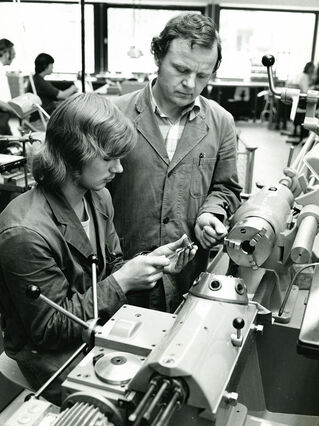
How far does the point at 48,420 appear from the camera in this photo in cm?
82

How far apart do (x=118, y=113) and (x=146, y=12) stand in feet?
30.3

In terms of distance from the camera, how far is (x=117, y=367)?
89 cm

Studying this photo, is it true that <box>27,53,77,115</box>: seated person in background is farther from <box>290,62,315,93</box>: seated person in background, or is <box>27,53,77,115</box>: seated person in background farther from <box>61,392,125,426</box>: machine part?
<box>61,392,125,426</box>: machine part

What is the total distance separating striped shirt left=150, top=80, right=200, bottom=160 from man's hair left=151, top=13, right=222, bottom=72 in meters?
0.18

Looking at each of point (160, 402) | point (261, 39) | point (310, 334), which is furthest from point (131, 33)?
point (160, 402)

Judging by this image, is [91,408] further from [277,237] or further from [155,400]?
[277,237]

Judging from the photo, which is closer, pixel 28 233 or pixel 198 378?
pixel 198 378

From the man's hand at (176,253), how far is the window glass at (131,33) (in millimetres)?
8699

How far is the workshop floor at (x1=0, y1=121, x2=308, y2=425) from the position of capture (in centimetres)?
622

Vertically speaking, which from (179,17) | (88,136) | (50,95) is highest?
(179,17)

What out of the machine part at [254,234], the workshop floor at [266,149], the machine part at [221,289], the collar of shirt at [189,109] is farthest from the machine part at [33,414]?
the workshop floor at [266,149]

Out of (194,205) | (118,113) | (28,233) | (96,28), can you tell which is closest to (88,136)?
(118,113)

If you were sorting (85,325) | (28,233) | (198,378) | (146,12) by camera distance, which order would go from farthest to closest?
(146,12) → (28,233) → (85,325) → (198,378)

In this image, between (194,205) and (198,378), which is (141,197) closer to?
(194,205)
